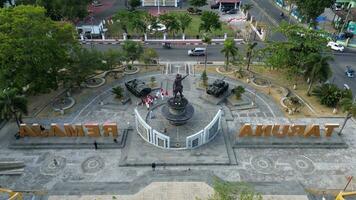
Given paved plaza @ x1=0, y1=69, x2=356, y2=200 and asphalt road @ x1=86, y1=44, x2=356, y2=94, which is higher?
asphalt road @ x1=86, y1=44, x2=356, y2=94

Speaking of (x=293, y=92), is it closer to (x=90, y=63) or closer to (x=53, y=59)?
(x=90, y=63)

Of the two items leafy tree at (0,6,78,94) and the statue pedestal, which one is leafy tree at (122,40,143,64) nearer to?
leafy tree at (0,6,78,94)

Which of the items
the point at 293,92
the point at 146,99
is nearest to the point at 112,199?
the point at 146,99

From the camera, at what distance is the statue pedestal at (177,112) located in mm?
45578

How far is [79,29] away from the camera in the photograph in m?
85.4

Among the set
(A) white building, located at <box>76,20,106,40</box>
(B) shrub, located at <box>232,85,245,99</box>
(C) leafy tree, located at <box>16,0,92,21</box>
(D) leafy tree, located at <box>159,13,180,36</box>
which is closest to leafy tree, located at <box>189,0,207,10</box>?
(D) leafy tree, located at <box>159,13,180,36</box>

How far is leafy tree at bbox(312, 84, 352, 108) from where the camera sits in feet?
176

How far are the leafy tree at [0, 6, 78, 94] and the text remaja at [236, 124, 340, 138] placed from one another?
112ft

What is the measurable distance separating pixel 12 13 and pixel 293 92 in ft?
175

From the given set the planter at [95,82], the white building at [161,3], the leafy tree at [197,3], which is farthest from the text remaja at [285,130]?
the white building at [161,3]

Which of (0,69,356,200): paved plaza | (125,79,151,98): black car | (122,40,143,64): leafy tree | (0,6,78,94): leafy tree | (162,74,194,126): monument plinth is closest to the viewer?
(0,69,356,200): paved plaza

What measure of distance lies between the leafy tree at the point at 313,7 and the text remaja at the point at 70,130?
2476 inches

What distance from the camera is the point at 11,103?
43.6 metres

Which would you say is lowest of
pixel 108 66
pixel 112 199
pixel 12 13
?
pixel 112 199
